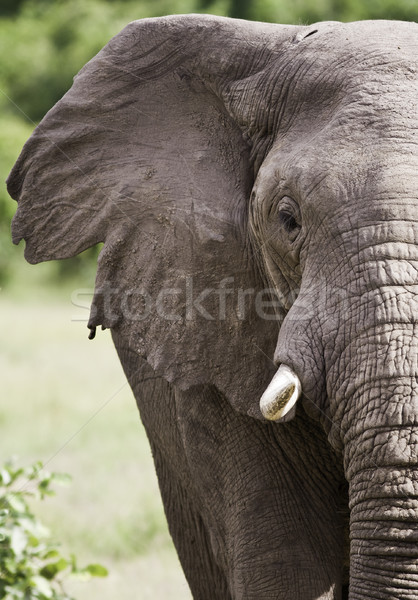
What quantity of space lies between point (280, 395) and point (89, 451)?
612 cm

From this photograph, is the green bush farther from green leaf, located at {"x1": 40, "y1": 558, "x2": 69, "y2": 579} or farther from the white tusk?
the white tusk

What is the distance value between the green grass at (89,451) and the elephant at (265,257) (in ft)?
2.48

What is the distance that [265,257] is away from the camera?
3.00 meters

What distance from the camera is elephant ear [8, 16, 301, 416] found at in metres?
3.15

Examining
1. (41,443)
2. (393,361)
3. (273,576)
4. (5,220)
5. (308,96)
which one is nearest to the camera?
(393,361)

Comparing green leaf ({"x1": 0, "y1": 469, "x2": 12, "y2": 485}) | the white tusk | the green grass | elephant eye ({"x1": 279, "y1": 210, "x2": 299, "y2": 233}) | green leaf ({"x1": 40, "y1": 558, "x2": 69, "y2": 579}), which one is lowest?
the green grass

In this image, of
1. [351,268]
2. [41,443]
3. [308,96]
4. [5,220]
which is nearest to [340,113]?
[308,96]

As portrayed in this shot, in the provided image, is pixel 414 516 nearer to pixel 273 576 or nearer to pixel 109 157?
pixel 273 576

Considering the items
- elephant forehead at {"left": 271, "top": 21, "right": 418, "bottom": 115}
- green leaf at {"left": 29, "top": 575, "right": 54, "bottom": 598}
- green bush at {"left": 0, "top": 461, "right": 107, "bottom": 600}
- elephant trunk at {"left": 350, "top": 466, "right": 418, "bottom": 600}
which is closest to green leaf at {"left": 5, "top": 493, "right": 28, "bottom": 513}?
green bush at {"left": 0, "top": 461, "right": 107, "bottom": 600}

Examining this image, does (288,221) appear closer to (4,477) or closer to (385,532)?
(385,532)

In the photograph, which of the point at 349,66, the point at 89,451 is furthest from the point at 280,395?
the point at 89,451

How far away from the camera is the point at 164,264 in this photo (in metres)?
3.30

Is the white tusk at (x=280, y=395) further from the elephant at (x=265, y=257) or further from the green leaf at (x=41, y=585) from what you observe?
the green leaf at (x=41, y=585)

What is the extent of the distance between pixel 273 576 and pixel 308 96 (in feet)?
4.53
